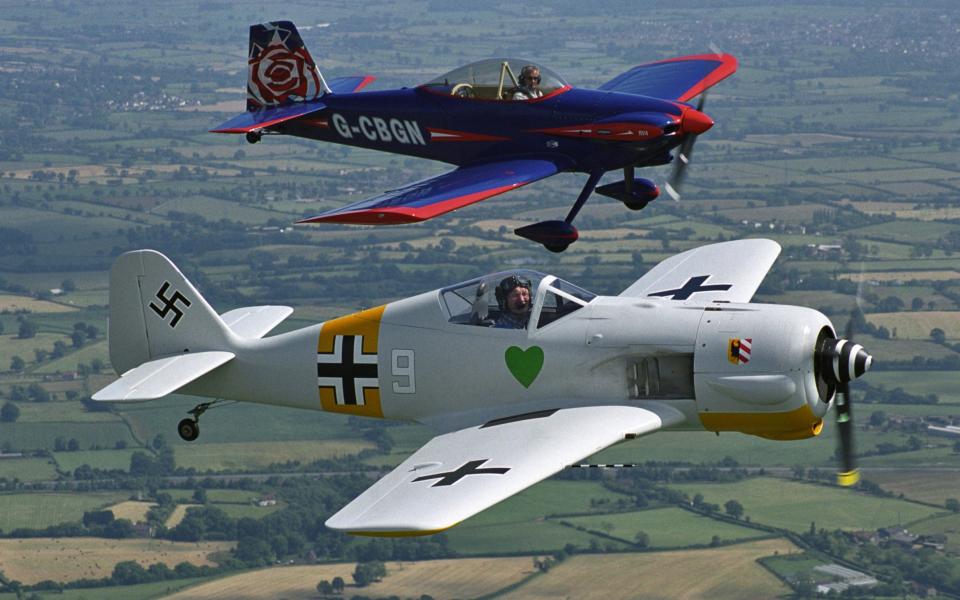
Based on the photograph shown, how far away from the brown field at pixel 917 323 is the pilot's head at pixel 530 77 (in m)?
81.3

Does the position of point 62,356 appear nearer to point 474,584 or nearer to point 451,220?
point 451,220

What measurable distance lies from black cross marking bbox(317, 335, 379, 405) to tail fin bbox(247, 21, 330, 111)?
29.5 ft

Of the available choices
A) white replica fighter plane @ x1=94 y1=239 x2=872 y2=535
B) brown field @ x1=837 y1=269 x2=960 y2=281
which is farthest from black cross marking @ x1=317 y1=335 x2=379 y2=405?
brown field @ x1=837 y1=269 x2=960 y2=281

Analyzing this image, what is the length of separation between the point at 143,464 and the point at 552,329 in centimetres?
8019

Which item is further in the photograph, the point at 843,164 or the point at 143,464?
the point at 843,164

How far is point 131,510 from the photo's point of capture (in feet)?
303

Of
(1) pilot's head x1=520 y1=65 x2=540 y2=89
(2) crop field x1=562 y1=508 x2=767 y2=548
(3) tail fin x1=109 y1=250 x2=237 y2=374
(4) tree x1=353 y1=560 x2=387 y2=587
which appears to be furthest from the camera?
(4) tree x1=353 y1=560 x2=387 y2=587

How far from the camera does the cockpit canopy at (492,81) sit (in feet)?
90.1

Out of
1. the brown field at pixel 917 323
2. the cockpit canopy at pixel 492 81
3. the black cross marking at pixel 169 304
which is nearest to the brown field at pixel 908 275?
the brown field at pixel 917 323

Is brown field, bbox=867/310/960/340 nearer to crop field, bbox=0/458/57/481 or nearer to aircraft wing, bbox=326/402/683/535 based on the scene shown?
crop field, bbox=0/458/57/481

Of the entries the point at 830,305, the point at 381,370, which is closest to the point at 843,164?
the point at 830,305

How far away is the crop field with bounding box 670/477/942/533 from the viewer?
8350 cm

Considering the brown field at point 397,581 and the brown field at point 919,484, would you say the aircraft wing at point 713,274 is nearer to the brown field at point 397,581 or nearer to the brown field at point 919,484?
the brown field at point 397,581

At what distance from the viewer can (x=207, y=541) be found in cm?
8675
